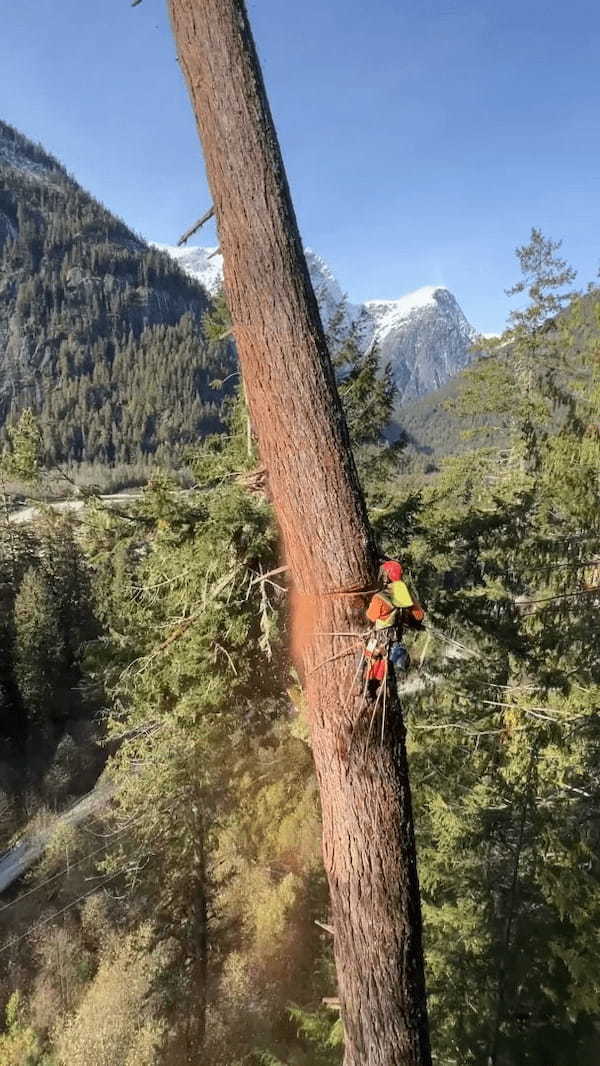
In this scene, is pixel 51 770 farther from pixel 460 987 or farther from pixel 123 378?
pixel 123 378

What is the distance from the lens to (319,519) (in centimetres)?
225

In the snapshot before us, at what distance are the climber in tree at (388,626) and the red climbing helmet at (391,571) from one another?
35 millimetres

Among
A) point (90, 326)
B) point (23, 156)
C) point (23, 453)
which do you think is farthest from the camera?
point (23, 156)

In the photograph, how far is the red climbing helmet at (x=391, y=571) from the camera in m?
2.21

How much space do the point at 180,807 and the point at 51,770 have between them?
67.5 ft

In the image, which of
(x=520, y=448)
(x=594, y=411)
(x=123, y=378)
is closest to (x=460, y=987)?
(x=594, y=411)

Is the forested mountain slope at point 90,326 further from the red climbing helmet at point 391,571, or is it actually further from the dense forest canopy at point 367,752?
the red climbing helmet at point 391,571

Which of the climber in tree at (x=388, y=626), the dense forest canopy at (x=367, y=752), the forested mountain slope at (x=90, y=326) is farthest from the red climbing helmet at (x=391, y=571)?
the forested mountain slope at (x=90, y=326)

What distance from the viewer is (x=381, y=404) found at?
1052 centimetres

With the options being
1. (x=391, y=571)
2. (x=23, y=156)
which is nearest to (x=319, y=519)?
(x=391, y=571)

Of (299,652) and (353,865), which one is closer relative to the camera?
(353,865)

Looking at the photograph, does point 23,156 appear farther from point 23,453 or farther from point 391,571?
point 391,571

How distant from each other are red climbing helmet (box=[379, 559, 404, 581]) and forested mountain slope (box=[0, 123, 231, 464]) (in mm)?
104250

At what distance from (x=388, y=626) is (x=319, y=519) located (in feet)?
1.71
